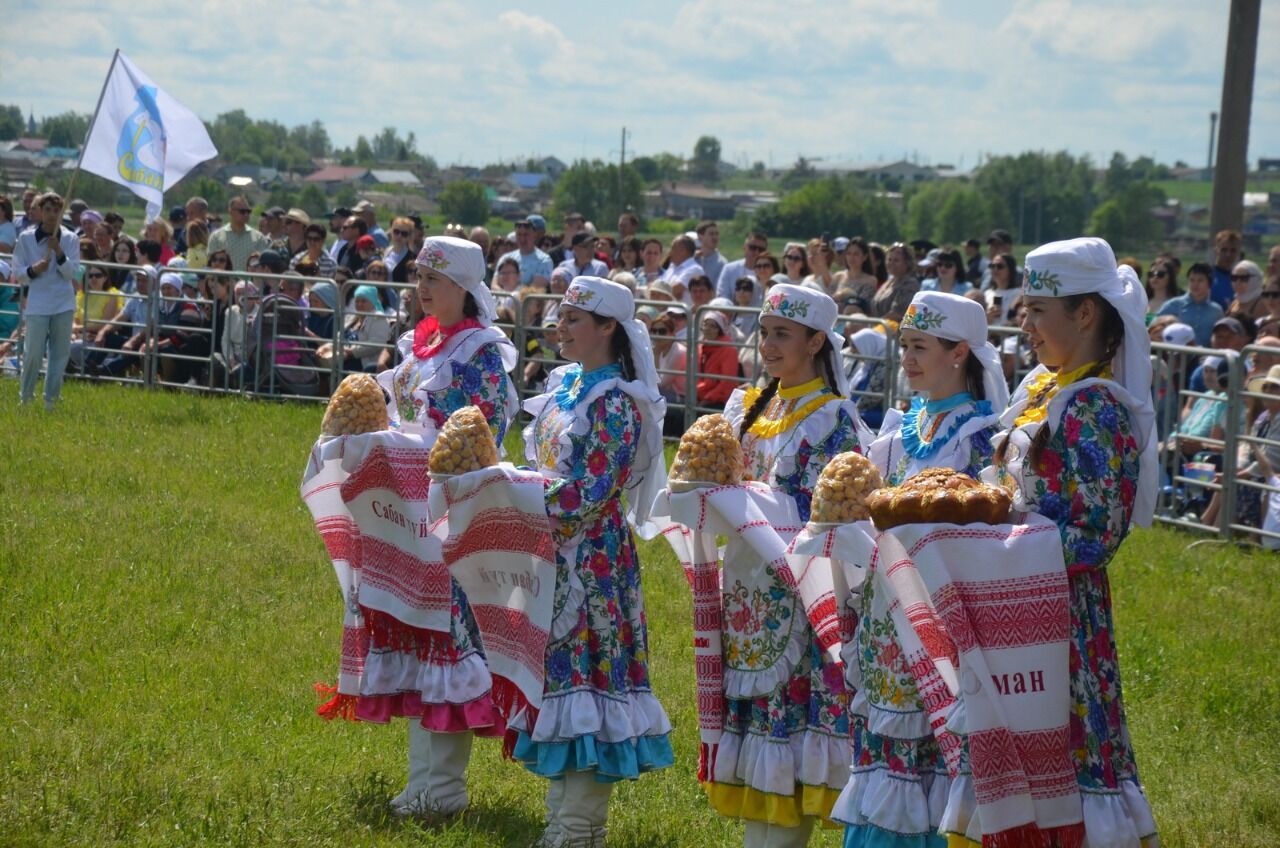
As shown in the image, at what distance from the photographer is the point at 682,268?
55.8ft

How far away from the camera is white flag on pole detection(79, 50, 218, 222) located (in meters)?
16.5

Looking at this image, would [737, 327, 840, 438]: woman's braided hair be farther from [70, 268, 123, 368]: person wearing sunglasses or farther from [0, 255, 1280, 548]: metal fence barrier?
[70, 268, 123, 368]: person wearing sunglasses

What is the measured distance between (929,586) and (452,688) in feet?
8.69

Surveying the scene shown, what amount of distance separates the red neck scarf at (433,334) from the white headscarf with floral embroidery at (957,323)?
1.96 meters

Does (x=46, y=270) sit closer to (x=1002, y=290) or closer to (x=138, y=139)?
(x=138, y=139)

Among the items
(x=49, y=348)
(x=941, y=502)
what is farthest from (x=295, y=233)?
(x=941, y=502)

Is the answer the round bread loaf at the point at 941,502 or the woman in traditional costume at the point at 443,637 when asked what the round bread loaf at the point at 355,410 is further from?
the round bread loaf at the point at 941,502

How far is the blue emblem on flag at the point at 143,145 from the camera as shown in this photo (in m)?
16.6

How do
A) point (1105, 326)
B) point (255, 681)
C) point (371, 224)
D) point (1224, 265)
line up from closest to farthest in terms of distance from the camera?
1. point (1105, 326)
2. point (255, 681)
3. point (1224, 265)
4. point (371, 224)

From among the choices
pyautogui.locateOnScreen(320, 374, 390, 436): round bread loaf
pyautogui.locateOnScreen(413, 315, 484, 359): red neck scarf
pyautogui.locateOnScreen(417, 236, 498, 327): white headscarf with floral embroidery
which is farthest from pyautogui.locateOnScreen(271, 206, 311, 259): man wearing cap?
pyautogui.locateOnScreen(320, 374, 390, 436): round bread loaf

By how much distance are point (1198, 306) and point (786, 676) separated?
31.5 feet

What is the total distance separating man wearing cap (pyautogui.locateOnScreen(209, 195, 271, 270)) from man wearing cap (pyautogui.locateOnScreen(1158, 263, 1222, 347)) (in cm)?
1077

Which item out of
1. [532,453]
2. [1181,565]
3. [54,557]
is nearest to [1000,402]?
[532,453]

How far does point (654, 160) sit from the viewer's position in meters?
83.7
